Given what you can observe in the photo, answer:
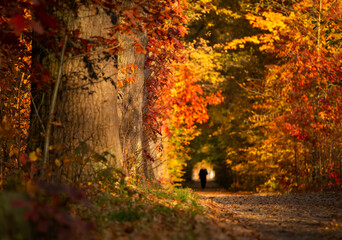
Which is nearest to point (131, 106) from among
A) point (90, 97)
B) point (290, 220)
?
point (90, 97)

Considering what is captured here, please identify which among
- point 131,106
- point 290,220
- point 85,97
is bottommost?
point 290,220

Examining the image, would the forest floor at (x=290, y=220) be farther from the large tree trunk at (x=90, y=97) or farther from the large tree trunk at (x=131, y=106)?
the large tree trunk at (x=90, y=97)

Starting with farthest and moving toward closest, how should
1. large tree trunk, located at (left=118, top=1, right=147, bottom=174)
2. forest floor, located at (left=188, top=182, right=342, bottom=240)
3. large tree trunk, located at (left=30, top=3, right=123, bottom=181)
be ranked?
large tree trunk, located at (left=118, top=1, right=147, bottom=174)
large tree trunk, located at (left=30, top=3, right=123, bottom=181)
forest floor, located at (left=188, top=182, right=342, bottom=240)

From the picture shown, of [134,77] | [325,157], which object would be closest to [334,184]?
[325,157]

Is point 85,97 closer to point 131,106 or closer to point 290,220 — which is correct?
point 131,106

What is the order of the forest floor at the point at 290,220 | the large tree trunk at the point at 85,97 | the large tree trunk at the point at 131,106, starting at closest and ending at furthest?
the forest floor at the point at 290,220 < the large tree trunk at the point at 85,97 < the large tree trunk at the point at 131,106

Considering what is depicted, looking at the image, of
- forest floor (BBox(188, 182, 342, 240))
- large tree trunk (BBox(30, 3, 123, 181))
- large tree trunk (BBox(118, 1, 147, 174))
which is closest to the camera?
forest floor (BBox(188, 182, 342, 240))

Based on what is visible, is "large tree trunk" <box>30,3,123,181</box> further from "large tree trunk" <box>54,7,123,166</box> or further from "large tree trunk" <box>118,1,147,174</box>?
"large tree trunk" <box>118,1,147,174</box>

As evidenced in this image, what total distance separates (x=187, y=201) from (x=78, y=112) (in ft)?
10.2

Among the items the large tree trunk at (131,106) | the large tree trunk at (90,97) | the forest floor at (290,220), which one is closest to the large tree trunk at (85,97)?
the large tree trunk at (90,97)

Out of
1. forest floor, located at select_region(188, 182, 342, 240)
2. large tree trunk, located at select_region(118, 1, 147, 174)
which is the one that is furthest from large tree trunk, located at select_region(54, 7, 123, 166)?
forest floor, located at select_region(188, 182, 342, 240)

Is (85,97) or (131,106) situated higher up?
(131,106)

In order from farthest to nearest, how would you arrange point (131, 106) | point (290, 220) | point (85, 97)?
point (131, 106)
point (290, 220)
point (85, 97)

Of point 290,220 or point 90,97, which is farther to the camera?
point 290,220
